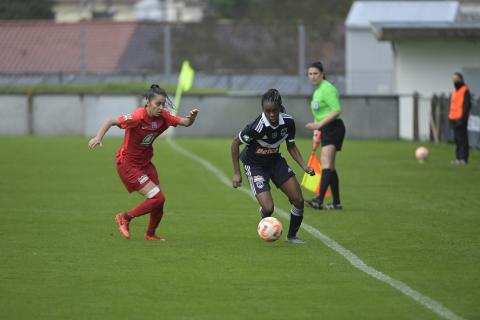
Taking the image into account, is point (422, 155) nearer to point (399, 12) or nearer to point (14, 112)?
point (14, 112)

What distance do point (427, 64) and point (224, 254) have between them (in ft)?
89.2

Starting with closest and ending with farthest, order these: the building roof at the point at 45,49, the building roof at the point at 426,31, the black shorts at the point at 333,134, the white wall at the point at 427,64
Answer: the black shorts at the point at 333,134
the building roof at the point at 426,31
the white wall at the point at 427,64
the building roof at the point at 45,49

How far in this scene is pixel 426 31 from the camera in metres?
36.5

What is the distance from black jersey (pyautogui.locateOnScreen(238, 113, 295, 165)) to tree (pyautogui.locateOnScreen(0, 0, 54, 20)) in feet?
135

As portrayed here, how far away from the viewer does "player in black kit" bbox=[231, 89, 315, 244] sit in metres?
12.0

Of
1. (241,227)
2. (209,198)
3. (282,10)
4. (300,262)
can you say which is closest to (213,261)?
(300,262)

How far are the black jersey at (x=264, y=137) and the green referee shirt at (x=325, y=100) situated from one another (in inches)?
126

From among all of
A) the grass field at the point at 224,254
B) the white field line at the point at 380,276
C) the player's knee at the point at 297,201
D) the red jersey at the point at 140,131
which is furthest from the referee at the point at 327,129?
the red jersey at the point at 140,131

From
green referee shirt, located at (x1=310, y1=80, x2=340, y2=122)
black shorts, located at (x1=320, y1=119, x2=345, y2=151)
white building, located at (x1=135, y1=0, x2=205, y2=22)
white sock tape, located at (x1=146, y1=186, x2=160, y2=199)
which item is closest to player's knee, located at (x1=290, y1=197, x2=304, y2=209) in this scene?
white sock tape, located at (x1=146, y1=186, x2=160, y2=199)

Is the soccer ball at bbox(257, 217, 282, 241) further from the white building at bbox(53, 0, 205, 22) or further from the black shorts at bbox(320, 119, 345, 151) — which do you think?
the white building at bbox(53, 0, 205, 22)

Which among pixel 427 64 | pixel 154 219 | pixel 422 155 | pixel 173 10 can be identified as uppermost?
pixel 154 219

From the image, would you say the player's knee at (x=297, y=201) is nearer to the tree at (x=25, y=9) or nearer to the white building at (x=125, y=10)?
the tree at (x=25, y=9)

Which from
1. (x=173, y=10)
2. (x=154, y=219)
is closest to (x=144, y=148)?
(x=154, y=219)

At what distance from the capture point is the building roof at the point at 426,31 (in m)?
35.9
